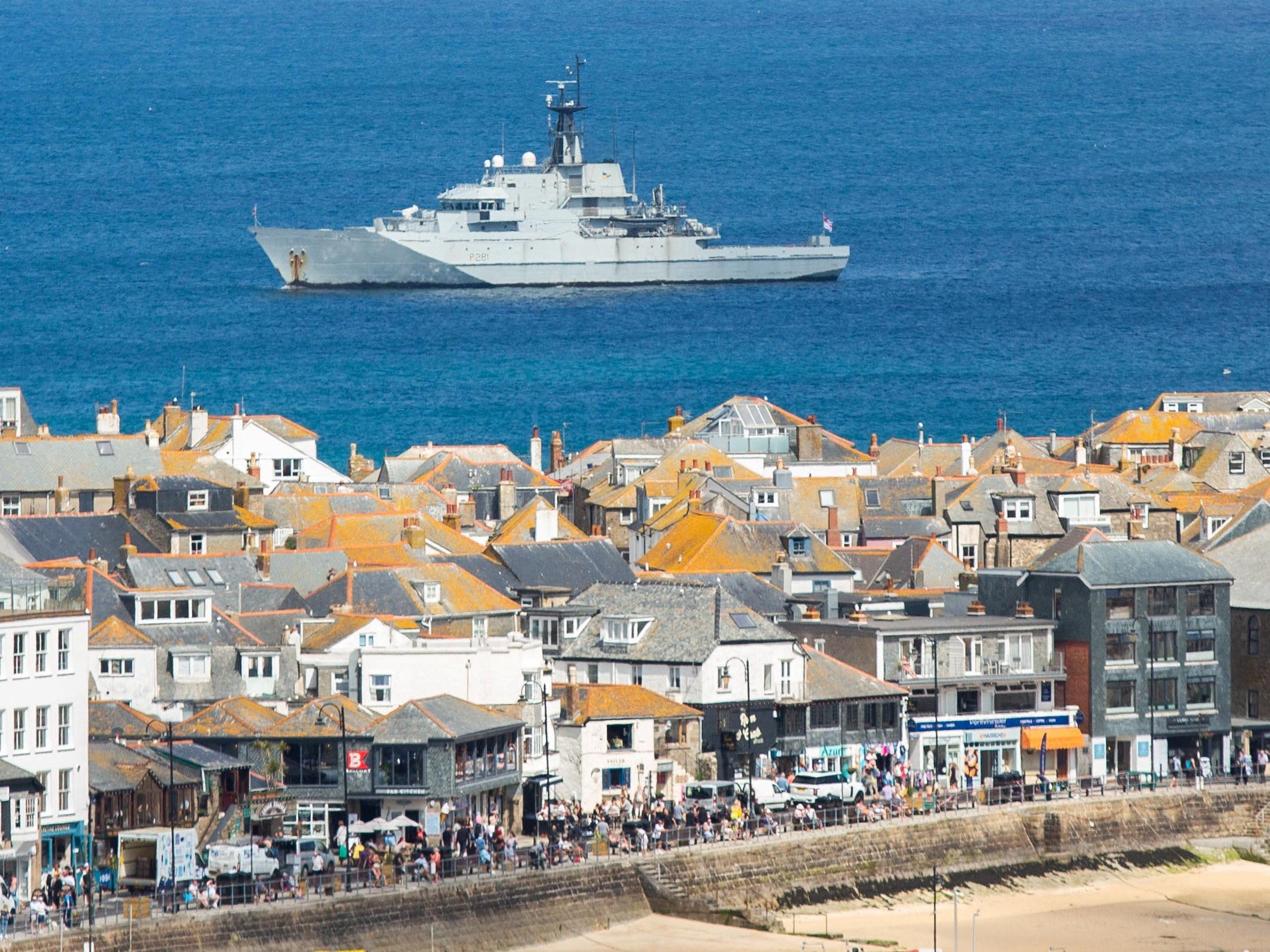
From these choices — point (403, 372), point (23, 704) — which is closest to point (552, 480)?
point (23, 704)

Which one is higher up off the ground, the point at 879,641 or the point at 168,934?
the point at 879,641

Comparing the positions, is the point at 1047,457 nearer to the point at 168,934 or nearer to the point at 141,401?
the point at 168,934

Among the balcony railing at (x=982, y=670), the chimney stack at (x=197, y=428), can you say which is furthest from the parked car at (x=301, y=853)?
the chimney stack at (x=197, y=428)

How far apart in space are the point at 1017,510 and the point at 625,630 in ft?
79.9

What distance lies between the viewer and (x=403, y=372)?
641ft

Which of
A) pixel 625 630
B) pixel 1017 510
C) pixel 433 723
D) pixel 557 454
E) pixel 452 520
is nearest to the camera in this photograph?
pixel 433 723

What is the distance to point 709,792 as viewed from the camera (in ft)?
199

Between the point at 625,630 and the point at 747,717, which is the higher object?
the point at 625,630

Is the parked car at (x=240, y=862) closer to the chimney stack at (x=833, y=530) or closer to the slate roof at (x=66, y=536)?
the slate roof at (x=66, y=536)

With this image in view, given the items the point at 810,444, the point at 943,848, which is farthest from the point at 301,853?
the point at 810,444

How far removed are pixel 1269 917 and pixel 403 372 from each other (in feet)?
459

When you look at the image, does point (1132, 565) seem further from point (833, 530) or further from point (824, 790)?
point (833, 530)

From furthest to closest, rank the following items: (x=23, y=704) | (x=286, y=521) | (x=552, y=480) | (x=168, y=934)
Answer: (x=552, y=480)
(x=286, y=521)
(x=23, y=704)
(x=168, y=934)

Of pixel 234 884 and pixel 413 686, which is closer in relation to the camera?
pixel 234 884
